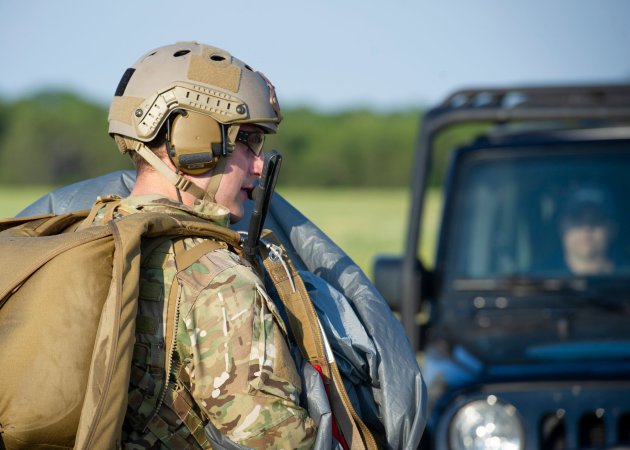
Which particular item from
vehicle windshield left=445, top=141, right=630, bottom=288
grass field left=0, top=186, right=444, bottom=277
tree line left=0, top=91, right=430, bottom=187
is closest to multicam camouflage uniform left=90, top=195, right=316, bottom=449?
vehicle windshield left=445, top=141, right=630, bottom=288

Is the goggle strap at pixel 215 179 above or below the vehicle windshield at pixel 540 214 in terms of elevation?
above

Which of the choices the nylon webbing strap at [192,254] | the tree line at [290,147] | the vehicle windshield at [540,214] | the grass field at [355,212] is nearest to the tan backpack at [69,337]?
the nylon webbing strap at [192,254]

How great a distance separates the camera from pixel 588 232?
4688mm

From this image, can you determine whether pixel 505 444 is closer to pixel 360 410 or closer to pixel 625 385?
pixel 625 385

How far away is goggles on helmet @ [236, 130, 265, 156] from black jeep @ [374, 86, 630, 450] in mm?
1638

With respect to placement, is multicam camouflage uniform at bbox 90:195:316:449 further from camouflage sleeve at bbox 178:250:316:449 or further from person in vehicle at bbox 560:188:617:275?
person in vehicle at bbox 560:188:617:275

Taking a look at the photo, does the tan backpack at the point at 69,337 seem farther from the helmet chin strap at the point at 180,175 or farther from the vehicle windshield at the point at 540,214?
the vehicle windshield at the point at 540,214

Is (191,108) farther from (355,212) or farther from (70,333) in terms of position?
(355,212)

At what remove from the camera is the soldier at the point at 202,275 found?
2314 millimetres

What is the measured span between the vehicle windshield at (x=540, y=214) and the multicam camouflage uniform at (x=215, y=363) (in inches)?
97.2

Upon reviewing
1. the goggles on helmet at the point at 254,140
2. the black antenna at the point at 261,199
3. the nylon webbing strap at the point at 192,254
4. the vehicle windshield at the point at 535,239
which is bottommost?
the vehicle windshield at the point at 535,239

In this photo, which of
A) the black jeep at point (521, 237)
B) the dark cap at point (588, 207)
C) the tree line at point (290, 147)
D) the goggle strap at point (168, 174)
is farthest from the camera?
the tree line at point (290, 147)

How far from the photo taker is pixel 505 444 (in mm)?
3652

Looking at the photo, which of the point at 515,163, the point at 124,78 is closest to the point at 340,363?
the point at 124,78
